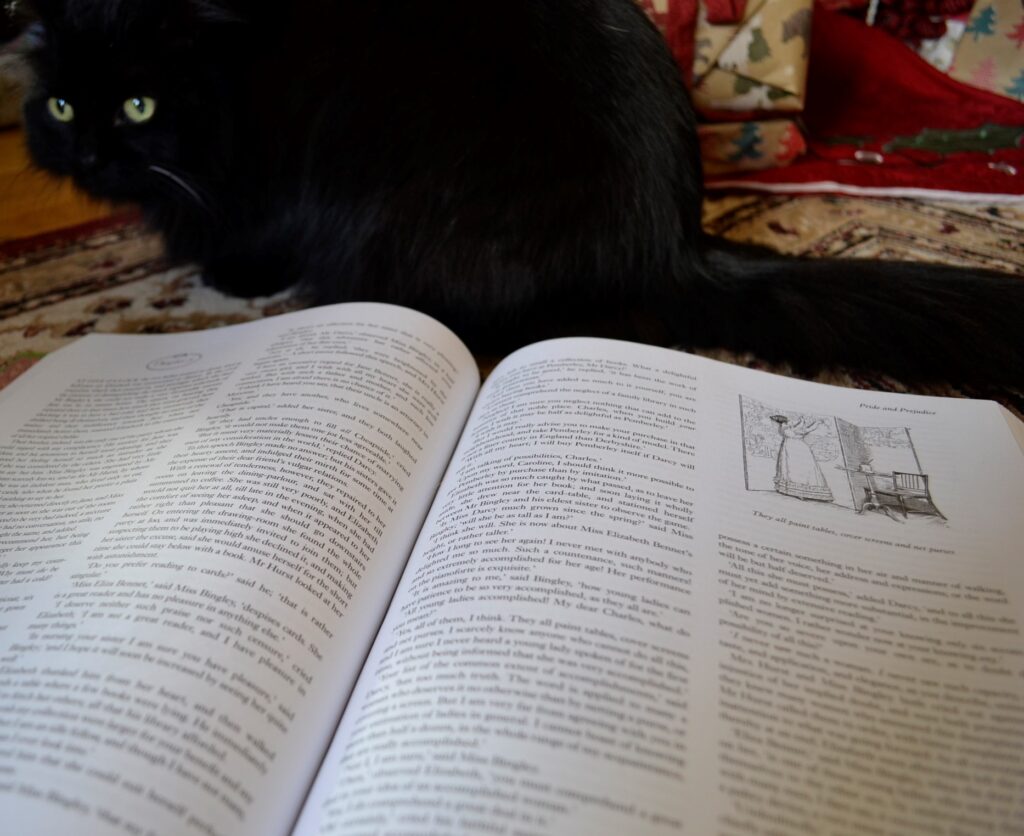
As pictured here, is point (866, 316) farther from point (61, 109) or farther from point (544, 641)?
point (61, 109)

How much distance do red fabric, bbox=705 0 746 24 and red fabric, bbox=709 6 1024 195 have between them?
0.68ft

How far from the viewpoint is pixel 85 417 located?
0.54 metres

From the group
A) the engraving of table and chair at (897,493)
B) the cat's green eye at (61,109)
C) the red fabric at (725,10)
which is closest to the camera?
the engraving of table and chair at (897,493)

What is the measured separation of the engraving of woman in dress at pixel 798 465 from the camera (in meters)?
0.44

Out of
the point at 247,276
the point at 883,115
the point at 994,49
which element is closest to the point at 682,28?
the point at 883,115

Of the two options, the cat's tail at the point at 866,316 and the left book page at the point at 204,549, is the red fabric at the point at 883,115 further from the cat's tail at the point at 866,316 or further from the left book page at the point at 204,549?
the left book page at the point at 204,549

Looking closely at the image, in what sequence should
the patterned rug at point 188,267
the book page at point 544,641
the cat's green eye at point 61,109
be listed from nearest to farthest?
the book page at point 544,641 < the cat's green eye at point 61,109 < the patterned rug at point 188,267

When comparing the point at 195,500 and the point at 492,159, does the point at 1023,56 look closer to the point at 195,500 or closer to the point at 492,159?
the point at 492,159

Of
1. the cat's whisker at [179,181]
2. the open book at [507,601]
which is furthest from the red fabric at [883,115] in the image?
the cat's whisker at [179,181]

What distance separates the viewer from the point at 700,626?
36 centimetres

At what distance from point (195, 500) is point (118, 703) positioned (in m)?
0.14

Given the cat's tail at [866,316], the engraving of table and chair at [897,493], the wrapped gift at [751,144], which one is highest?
the wrapped gift at [751,144]

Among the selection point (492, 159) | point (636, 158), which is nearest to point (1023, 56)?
point (636, 158)

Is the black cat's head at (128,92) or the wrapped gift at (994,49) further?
the wrapped gift at (994,49)
